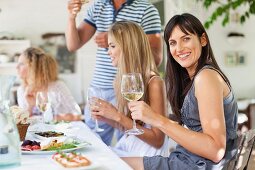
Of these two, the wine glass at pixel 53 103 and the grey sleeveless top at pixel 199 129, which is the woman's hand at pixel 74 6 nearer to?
the wine glass at pixel 53 103

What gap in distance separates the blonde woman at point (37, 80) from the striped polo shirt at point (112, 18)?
0.42m

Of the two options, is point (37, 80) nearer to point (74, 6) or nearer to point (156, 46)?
point (74, 6)

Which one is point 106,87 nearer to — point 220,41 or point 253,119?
point 253,119

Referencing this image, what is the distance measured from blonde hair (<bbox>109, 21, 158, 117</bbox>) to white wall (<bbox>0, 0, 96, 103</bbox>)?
130 inches

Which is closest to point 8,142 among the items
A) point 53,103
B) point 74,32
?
point 53,103

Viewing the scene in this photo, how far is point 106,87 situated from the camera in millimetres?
2754

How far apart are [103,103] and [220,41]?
15.0 feet

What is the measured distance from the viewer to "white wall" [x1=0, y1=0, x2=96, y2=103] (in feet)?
17.9

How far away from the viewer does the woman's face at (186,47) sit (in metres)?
1.71

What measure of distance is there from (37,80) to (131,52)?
1.19 meters

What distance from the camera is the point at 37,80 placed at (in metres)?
3.23

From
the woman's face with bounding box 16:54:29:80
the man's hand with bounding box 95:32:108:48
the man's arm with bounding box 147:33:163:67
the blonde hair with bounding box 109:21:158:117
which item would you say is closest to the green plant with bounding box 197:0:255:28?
the man's arm with bounding box 147:33:163:67

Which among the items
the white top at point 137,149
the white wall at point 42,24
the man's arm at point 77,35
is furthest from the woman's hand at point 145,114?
the white wall at point 42,24

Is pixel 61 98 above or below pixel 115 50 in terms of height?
below
